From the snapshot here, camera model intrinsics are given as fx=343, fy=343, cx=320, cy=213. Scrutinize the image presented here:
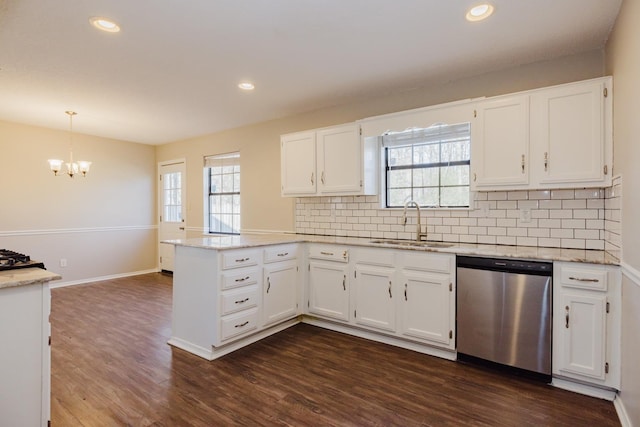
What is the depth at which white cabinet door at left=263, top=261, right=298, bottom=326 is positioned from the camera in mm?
3303

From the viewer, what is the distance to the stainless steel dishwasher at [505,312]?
7.89 feet

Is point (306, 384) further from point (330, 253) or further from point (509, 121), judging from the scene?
point (509, 121)

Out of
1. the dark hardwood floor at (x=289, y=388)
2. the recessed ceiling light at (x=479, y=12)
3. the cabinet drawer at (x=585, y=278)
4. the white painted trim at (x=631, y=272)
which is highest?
the recessed ceiling light at (x=479, y=12)

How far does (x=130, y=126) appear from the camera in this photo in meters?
5.11

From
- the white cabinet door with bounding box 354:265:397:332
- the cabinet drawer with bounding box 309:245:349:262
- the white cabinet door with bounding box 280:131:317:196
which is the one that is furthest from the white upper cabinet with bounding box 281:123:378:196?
the white cabinet door with bounding box 354:265:397:332

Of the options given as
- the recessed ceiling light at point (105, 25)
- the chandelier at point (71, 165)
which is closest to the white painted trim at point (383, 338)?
the recessed ceiling light at point (105, 25)

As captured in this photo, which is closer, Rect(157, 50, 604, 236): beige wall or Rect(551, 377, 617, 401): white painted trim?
Rect(551, 377, 617, 401): white painted trim

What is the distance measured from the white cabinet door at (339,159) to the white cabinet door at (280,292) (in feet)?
3.15

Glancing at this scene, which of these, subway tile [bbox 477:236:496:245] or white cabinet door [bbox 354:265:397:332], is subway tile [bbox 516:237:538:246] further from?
white cabinet door [bbox 354:265:397:332]

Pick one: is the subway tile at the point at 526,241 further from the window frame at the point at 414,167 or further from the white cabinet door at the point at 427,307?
the white cabinet door at the point at 427,307

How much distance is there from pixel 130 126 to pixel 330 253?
3756 mm

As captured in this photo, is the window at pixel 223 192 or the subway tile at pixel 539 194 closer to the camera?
the subway tile at pixel 539 194

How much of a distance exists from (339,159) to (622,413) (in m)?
2.88

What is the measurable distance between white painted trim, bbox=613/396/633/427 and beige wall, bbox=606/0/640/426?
28mm
